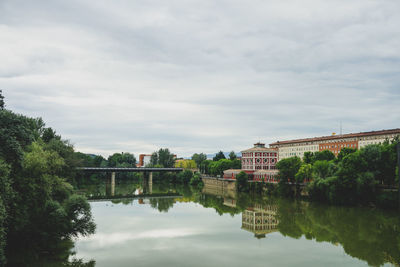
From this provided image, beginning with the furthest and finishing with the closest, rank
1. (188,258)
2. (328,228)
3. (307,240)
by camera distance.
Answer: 1. (328,228)
2. (307,240)
3. (188,258)

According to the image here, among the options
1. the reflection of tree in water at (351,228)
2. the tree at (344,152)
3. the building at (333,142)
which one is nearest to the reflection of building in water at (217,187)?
the tree at (344,152)

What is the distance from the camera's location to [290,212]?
1890 inches

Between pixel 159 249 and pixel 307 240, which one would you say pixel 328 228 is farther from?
pixel 159 249

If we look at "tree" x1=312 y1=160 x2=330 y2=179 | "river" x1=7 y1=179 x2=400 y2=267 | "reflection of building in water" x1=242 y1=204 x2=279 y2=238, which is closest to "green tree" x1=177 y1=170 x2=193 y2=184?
"tree" x1=312 y1=160 x2=330 y2=179

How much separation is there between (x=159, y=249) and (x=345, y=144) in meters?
95.0

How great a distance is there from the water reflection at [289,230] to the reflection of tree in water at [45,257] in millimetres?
1456

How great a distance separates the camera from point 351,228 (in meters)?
36.6

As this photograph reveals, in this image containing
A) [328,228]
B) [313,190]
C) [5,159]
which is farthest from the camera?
[313,190]

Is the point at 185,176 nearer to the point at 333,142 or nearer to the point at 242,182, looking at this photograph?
the point at 242,182

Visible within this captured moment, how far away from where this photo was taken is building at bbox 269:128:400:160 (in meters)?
101

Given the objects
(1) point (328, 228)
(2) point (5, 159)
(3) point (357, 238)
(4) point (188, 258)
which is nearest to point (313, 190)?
(1) point (328, 228)

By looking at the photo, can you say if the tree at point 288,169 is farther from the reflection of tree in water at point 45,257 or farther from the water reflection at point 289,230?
the reflection of tree in water at point 45,257

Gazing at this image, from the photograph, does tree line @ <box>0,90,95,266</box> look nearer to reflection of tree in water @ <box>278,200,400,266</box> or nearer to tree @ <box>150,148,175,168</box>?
reflection of tree in water @ <box>278,200,400,266</box>

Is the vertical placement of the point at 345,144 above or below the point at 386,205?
above
